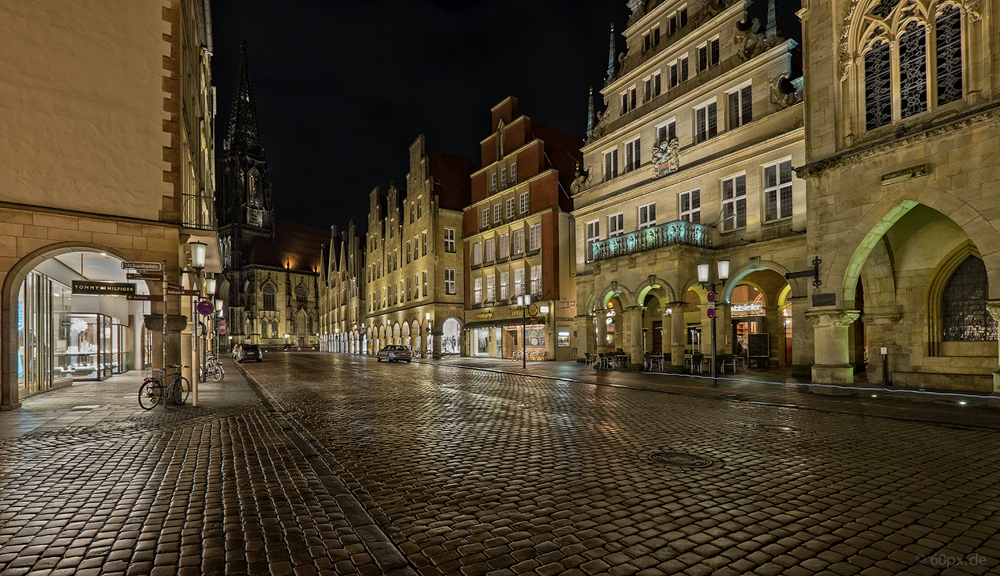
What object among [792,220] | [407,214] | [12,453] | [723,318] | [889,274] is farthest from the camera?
[407,214]

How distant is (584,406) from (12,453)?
1111 cm

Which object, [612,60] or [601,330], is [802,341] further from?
[612,60]

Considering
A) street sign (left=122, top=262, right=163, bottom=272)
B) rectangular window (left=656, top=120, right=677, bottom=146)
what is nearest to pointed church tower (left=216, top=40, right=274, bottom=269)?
rectangular window (left=656, top=120, right=677, bottom=146)

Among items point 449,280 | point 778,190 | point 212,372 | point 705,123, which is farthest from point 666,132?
point 449,280

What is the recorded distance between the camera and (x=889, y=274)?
1656 centimetres

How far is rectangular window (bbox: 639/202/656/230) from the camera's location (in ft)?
93.5

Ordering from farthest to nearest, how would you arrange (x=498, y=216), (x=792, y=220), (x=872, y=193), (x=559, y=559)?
(x=498, y=216) → (x=792, y=220) → (x=872, y=193) → (x=559, y=559)

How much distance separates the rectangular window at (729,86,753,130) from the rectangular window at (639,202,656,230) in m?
5.56

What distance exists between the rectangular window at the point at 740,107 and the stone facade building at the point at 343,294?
184 ft

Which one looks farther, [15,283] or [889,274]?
Result: [889,274]

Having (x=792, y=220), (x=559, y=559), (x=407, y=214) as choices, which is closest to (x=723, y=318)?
(x=792, y=220)

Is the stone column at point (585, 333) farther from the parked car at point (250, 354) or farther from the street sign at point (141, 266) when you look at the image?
the parked car at point (250, 354)

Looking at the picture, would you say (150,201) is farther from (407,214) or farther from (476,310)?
(407,214)

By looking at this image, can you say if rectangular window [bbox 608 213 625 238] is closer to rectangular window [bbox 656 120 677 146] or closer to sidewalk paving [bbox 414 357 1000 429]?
rectangular window [bbox 656 120 677 146]
